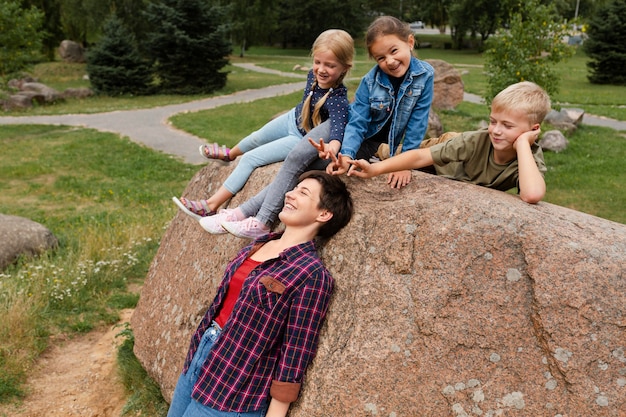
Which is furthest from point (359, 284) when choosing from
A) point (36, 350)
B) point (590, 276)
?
point (36, 350)

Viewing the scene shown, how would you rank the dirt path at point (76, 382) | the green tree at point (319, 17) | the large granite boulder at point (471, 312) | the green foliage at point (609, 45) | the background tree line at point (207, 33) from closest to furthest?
the large granite boulder at point (471, 312), the dirt path at point (76, 382), the background tree line at point (207, 33), the green foliage at point (609, 45), the green tree at point (319, 17)

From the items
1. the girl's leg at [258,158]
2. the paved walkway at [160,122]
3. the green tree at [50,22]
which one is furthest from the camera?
the green tree at [50,22]

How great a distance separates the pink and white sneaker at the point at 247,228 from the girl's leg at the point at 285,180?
0.04 m

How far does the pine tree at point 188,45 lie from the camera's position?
2359cm

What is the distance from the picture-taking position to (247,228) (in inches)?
151

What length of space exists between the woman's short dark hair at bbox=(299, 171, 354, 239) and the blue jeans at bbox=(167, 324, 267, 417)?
2.81 feet

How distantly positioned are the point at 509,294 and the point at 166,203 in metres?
8.33

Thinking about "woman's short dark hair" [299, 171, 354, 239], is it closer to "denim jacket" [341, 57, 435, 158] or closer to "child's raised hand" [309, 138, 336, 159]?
"child's raised hand" [309, 138, 336, 159]

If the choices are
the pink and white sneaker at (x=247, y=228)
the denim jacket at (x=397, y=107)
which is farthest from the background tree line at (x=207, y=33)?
the pink and white sneaker at (x=247, y=228)

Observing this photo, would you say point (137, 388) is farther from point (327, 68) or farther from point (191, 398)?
point (327, 68)

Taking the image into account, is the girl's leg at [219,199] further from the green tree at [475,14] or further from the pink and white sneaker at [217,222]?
the green tree at [475,14]

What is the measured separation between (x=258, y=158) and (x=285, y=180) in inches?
20.8

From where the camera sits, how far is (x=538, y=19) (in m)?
12.9

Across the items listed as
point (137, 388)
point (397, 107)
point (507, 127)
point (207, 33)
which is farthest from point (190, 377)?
point (207, 33)
